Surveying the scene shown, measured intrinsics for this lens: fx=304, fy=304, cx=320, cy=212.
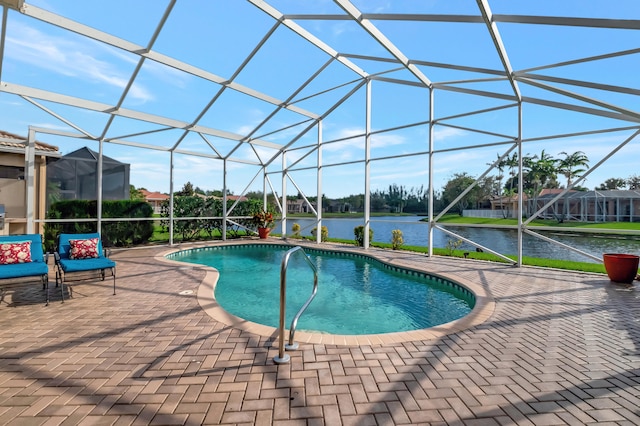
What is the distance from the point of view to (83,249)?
553 cm

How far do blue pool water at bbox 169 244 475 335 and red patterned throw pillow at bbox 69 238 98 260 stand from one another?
7.84 ft

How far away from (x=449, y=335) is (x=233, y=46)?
290 inches

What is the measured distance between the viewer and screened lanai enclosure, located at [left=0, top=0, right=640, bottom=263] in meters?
5.23

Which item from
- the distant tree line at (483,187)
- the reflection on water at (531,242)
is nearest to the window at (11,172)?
the distant tree line at (483,187)

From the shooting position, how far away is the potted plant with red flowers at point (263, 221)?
1351cm

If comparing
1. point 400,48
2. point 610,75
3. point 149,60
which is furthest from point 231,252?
point 610,75

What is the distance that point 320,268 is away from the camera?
8.77m

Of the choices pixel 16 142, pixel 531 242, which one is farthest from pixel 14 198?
pixel 531 242

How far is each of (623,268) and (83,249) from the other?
403 inches

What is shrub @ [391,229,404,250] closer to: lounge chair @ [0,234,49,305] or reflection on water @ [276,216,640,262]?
reflection on water @ [276,216,640,262]

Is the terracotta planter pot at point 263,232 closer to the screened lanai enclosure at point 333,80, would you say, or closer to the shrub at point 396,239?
the screened lanai enclosure at point 333,80

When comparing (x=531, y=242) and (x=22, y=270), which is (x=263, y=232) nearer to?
(x=22, y=270)

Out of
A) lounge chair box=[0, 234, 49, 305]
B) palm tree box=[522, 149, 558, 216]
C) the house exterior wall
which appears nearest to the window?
the house exterior wall

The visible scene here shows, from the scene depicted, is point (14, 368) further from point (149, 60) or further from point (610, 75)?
→ point (610, 75)
